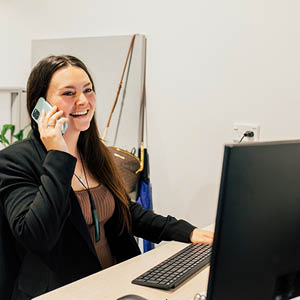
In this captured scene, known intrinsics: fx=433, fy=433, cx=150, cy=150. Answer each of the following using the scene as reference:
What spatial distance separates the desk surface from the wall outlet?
951 millimetres

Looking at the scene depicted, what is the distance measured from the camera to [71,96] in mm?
1479

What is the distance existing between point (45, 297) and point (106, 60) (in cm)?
174

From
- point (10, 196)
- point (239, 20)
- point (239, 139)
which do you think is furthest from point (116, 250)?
point (239, 20)

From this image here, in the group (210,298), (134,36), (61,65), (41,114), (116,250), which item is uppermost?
(134,36)

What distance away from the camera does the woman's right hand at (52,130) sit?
1.34 meters

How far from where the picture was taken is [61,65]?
1480mm

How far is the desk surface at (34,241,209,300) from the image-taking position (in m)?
1.11

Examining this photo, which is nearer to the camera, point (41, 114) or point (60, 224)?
point (60, 224)

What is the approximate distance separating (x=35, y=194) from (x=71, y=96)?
0.38m

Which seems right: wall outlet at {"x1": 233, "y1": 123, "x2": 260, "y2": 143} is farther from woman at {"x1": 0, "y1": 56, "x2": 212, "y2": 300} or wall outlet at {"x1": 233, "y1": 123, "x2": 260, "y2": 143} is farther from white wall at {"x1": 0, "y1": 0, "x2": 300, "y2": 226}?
woman at {"x1": 0, "y1": 56, "x2": 212, "y2": 300}

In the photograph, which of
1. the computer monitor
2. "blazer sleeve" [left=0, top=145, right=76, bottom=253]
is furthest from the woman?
the computer monitor

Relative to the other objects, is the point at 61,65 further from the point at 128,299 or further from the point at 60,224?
the point at 128,299

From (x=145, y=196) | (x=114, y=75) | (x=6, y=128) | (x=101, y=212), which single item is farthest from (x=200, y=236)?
(x=6, y=128)

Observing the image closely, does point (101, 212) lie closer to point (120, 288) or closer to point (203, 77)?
point (120, 288)
